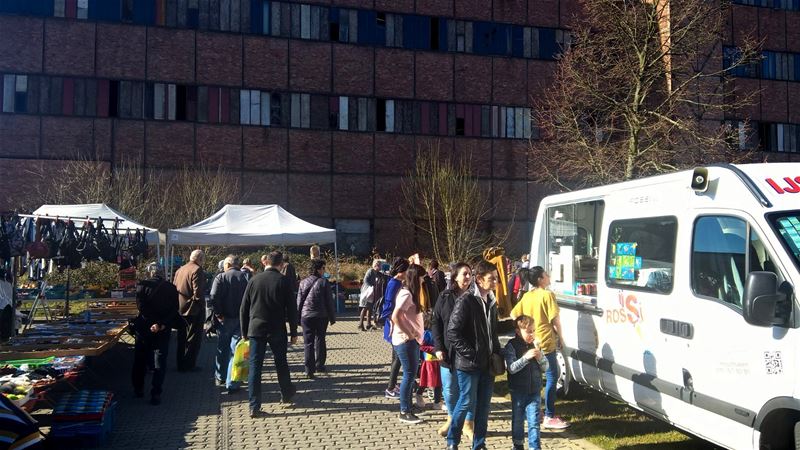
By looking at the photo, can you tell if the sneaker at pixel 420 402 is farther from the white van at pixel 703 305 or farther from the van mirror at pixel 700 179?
the van mirror at pixel 700 179

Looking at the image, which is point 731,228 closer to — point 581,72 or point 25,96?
point 581,72

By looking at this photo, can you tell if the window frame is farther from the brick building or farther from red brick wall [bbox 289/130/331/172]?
red brick wall [bbox 289/130/331/172]

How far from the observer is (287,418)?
820cm

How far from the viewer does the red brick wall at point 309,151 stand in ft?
111

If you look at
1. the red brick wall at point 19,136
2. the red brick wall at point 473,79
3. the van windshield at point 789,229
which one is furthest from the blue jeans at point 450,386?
the red brick wall at point 473,79

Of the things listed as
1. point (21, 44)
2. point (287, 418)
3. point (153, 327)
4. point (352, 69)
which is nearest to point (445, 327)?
point (287, 418)

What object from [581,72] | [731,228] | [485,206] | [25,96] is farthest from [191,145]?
[731,228]

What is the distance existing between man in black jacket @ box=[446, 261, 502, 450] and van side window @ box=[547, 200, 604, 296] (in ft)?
8.39

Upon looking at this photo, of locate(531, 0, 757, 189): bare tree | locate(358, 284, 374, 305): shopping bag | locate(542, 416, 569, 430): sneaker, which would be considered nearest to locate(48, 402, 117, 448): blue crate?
locate(542, 416, 569, 430): sneaker

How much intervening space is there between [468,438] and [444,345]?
1.44 m

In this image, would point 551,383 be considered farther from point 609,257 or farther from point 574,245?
point 574,245

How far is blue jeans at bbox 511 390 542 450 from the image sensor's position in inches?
253

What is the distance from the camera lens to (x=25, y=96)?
30375 mm

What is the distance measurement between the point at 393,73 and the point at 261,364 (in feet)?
93.3
